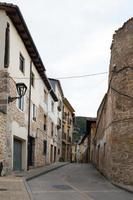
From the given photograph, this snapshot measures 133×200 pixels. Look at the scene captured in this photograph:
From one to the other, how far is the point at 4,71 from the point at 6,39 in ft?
4.74

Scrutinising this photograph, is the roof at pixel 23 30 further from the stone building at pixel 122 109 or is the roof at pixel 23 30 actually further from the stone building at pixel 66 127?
the stone building at pixel 66 127

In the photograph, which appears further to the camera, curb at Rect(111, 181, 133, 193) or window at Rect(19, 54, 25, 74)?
window at Rect(19, 54, 25, 74)

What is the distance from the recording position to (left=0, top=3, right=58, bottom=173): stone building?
17.6 m

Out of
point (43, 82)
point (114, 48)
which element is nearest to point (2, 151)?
point (114, 48)

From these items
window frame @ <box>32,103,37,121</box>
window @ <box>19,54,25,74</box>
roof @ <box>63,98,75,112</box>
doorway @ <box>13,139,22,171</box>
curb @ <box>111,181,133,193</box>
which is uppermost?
roof @ <box>63,98,75,112</box>

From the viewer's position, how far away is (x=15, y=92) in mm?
19375

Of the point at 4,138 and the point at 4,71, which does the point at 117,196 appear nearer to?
the point at 4,138

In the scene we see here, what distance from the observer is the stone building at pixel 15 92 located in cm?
1761

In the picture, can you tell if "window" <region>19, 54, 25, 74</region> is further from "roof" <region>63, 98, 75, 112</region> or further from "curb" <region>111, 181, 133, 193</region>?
"roof" <region>63, 98, 75, 112</region>

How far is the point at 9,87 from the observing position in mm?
17984

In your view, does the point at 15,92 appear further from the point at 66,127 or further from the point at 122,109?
the point at 66,127

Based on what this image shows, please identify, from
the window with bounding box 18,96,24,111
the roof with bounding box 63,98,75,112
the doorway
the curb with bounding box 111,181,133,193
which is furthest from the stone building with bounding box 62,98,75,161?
the curb with bounding box 111,181,133,193

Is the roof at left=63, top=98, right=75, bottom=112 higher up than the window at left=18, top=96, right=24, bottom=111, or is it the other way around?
the roof at left=63, top=98, right=75, bottom=112

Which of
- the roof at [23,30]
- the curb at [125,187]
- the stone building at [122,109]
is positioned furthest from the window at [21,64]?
the curb at [125,187]
